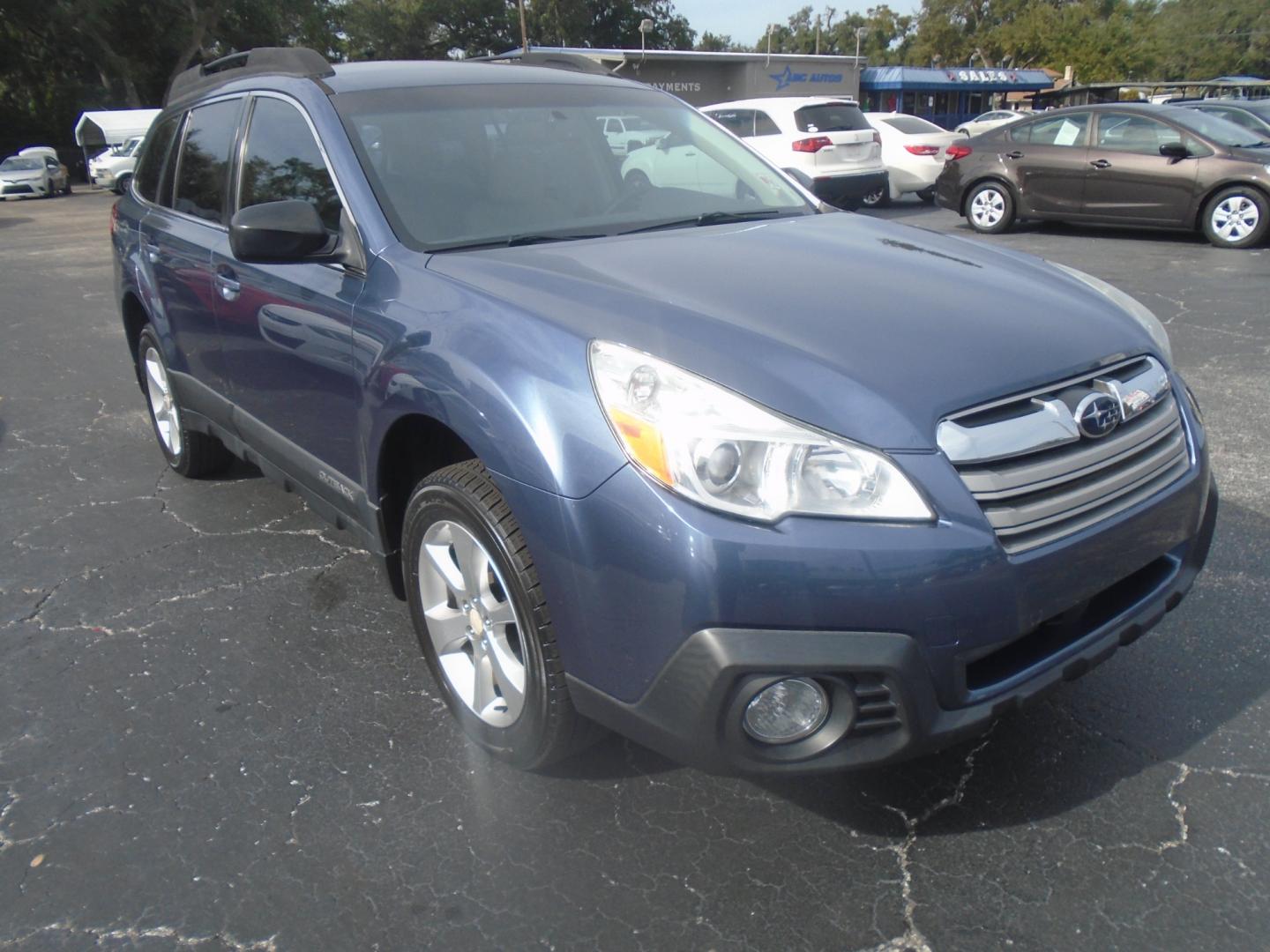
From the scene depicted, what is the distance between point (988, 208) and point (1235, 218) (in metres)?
2.77

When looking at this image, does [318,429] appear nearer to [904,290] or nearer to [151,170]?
[904,290]

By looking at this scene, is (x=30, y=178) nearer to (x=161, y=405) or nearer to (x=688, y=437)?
(x=161, y=405)

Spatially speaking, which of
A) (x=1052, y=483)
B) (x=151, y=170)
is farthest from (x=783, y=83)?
(x=1052, y=483)

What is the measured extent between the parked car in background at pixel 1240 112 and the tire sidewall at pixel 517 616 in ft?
42.9

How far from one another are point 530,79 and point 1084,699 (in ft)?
8.91

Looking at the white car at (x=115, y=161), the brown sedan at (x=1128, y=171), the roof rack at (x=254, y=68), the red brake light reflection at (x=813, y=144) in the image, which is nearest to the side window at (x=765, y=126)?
the red brake light reflection at (x=813, y=144)

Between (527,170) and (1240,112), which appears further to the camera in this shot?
(1240,112)

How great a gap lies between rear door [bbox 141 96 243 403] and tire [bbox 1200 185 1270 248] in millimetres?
10402

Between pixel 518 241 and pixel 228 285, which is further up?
pixel 518 241

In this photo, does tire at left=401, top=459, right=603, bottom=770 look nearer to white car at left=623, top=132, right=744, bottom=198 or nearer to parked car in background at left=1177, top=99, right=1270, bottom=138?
white car at left=623, top=132, right=744, bottom=198

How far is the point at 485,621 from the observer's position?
2.54 meters

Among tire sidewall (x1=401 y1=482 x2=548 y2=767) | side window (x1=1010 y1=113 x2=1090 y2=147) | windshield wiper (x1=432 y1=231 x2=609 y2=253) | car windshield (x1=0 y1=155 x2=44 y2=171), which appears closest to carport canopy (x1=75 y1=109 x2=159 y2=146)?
car windshield (x1=0 y1=155 x2=44 y2=171)

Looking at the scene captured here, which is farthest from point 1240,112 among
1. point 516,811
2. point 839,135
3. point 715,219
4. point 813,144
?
point 516,811

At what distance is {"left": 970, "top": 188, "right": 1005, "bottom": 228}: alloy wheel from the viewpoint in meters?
12.5
